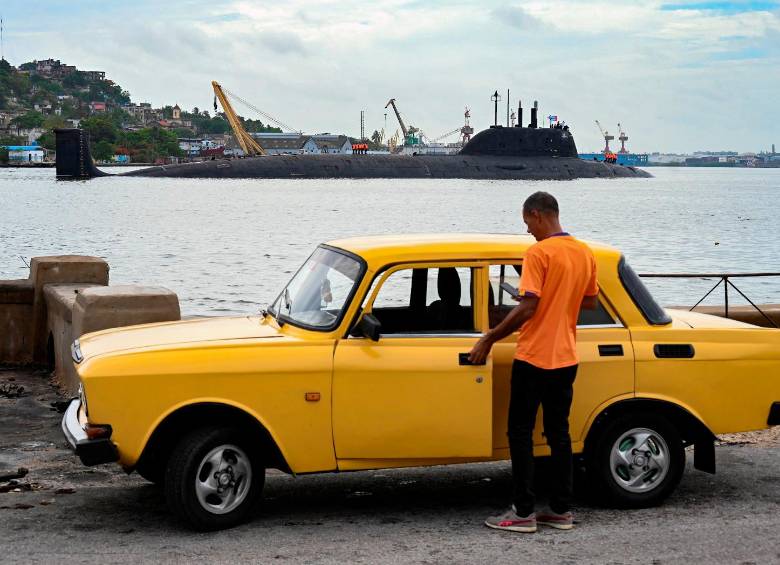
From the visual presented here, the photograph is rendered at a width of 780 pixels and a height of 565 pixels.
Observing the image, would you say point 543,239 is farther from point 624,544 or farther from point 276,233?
point 276,233

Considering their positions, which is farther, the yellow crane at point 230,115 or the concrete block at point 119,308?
the yellow crane at point 230,115

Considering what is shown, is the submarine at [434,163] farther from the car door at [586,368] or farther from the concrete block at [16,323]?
the car door at [586,368]

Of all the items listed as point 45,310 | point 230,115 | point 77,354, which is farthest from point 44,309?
point 230,115

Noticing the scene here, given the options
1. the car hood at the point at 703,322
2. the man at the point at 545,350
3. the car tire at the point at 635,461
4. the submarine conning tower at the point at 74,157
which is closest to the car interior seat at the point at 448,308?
the man at the point at 545,350

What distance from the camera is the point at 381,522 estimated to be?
20.2 ft

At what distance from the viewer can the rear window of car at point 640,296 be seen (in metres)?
6.47

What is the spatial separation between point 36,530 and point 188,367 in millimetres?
1174

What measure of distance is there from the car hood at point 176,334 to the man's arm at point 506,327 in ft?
3.65

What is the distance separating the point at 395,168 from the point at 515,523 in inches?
5019

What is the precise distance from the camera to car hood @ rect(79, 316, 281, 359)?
242 inches

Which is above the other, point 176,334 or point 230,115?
point 230,115

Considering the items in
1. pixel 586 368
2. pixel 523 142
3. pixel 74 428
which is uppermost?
pixel 523 142

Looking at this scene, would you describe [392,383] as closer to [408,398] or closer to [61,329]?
[408,398]

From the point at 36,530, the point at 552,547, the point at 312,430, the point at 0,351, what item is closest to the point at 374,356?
the point at 312,430
